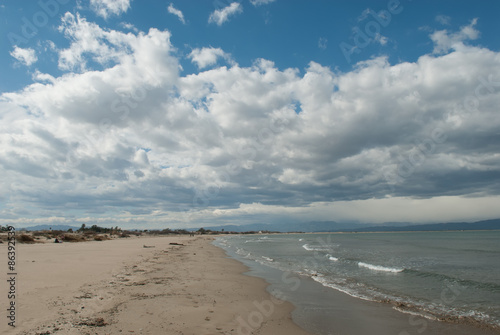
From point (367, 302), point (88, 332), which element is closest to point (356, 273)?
point (367, 302)

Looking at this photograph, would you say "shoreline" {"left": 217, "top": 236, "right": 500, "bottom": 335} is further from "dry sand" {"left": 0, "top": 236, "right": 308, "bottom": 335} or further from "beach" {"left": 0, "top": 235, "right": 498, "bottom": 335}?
"dry sand" {"left": 0, "top": 236, "right": 308, "bottom": 335}

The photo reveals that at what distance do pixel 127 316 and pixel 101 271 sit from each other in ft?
29.6

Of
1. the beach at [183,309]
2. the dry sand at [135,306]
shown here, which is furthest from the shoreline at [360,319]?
the dry sand at [135,306]

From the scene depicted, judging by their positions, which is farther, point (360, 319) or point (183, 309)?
point (360, 319)

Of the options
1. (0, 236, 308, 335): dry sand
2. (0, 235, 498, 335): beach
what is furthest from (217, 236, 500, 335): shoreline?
(0, 236, 308, 335): dry sand

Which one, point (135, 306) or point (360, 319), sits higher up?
point (135, 306)

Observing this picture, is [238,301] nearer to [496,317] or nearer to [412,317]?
[412,317]

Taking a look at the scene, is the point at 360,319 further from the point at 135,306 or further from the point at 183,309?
the point at 135,306

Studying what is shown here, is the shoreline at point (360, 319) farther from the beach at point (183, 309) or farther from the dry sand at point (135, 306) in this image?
the dry sand at point (135, 306)

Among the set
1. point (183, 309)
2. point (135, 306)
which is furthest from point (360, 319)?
point (135, 306)

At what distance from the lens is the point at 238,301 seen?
38.3 feet

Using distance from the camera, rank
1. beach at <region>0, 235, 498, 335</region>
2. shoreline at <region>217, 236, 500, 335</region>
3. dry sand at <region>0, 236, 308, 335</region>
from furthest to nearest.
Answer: shoreline at <region>217, 236, 500, 335</region> < beach at <region>0, 235, 498, 335</region> < dry sand at <region>0, 236, 308, 335</region>

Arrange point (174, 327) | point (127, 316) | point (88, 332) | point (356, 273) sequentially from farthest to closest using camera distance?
point (356, 273) → point (127, 316) → point (174, 327) → point (88, 332)

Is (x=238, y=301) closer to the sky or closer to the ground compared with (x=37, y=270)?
closer to the ground
